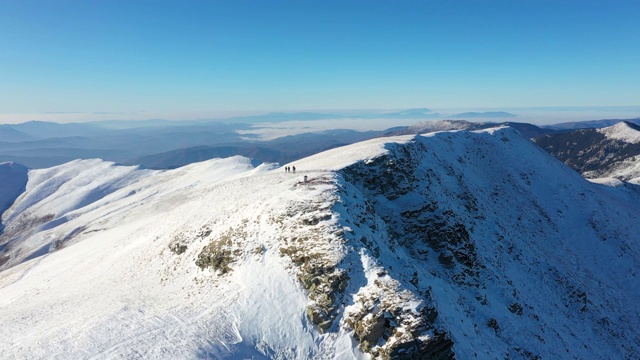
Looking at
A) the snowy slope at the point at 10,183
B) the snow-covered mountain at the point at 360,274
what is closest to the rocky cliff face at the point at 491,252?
the snow-covered mountain at the point at 360,274

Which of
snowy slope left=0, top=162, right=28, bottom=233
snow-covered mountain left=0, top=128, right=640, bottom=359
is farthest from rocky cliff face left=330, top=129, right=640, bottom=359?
snowy slope left=0, top=162, right=28, bottom=233

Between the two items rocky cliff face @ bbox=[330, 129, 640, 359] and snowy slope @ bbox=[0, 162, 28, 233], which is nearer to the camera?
rocky cliff face @ bbox=[330, 129, 640, 359]

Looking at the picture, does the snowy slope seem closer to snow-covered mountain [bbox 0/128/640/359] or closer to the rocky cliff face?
snow-covered mountain [bbox 0/128/640/359]

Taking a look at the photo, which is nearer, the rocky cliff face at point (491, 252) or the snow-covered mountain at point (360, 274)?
the snow-covered mountain at point (360, 274)

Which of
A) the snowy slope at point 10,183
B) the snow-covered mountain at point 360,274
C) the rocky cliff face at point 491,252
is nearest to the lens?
the snow-covered mountain at point 360,274

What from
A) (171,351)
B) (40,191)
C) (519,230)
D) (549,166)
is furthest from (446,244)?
(40,191)

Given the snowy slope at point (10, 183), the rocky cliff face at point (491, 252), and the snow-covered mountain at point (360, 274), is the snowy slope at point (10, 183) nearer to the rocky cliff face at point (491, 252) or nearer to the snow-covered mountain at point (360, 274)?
the snow-covered mountain at point (360, 274)

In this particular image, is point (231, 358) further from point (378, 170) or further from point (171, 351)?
point (378, 170)

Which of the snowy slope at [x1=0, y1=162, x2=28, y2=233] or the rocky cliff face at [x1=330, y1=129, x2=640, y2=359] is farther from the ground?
the rocky cliff face at [x1=330, y1=129, x2=640, y2=359]

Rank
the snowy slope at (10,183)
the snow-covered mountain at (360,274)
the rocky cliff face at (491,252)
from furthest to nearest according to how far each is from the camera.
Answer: the snowy slope at (10,183)
the rocky cliff face at (491,252)
the snow-covered mountain at (360,274)
